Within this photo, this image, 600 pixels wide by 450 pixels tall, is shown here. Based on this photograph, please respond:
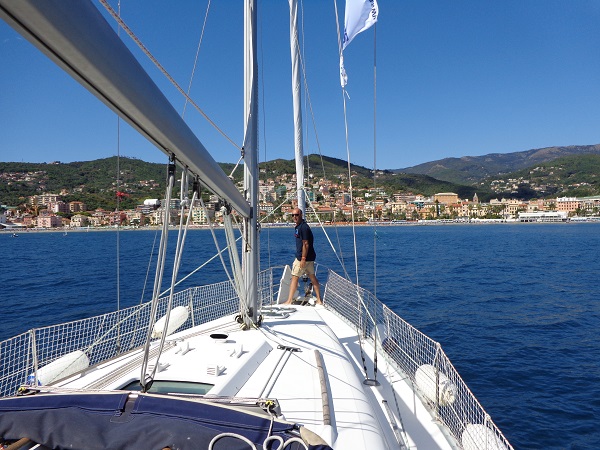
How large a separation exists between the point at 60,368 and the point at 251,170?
9.97 ft

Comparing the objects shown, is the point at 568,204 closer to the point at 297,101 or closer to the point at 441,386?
the point at 297,101

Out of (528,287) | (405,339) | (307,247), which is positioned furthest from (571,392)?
(528,287)

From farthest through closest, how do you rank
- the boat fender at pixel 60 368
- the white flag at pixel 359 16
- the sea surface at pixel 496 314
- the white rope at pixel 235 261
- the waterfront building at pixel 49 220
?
the waterfront building at pixel 49 220, the sea surface at pixel 496 314, the white flag at pixel 359 16, the white rope at pixel 235 261, the boat fender at pixel 60 368

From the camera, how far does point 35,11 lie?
1231 millimetres

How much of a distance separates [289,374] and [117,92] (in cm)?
282

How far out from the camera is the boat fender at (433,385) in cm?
416

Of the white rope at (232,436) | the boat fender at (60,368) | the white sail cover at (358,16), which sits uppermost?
the white sail cover at (358,16)

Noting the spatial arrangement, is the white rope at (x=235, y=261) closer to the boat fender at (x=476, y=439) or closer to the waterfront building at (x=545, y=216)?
the boat fender at (x=476, y=439)

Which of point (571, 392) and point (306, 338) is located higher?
point (306, 338)

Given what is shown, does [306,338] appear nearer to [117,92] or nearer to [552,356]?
[117,92]

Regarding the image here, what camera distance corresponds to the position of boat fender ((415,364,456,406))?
13.6ft

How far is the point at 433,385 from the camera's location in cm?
443

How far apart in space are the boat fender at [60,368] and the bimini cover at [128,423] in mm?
1801

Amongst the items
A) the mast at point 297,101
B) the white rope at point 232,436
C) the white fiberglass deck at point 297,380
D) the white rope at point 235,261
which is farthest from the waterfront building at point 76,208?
the white rope at point 232,436
